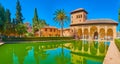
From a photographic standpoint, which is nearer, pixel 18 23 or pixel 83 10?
pixel 18 23

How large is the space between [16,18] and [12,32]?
257 inches

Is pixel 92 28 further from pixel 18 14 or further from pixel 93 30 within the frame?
pixel 18 14

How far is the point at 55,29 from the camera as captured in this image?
78.7 m

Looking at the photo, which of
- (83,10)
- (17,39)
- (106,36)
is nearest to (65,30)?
(83,10)

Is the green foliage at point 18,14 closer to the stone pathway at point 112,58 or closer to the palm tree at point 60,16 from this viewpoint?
the palm tree at point 60,16

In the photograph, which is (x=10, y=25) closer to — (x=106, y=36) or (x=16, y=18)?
(x=16, y=18)

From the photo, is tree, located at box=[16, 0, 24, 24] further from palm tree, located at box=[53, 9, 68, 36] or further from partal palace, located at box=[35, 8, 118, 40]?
partal palace, located at box=[35, 8, 118, 40]

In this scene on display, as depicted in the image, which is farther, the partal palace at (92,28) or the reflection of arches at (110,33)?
the reflection of arches at (110,33)

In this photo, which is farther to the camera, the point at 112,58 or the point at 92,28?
the point at 92,28

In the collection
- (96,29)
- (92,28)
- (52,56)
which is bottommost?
(52,56)

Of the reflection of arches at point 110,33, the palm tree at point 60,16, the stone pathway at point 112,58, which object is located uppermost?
the palm tree at point 60,16

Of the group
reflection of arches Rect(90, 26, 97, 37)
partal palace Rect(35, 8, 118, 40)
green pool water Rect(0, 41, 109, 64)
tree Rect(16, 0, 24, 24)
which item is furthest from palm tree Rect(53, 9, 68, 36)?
green pool water Rect(0, 41, 109, 64)

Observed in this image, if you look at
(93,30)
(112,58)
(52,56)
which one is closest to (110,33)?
(93,30)

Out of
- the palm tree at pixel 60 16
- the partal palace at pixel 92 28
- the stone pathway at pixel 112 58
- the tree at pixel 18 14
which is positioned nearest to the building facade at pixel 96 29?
the partal palace at pixel 92 28
